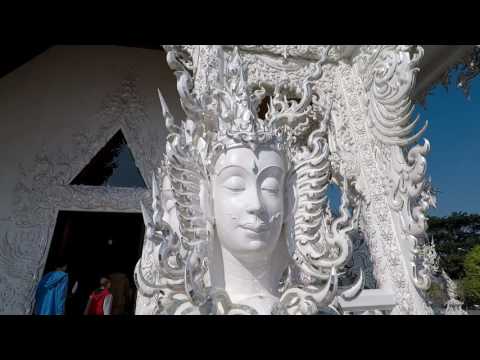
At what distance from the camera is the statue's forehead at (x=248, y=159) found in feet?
3.02

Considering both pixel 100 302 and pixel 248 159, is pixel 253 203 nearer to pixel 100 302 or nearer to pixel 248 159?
pixel 248 159

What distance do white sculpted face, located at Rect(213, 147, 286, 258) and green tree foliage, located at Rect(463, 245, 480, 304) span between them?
6.02m

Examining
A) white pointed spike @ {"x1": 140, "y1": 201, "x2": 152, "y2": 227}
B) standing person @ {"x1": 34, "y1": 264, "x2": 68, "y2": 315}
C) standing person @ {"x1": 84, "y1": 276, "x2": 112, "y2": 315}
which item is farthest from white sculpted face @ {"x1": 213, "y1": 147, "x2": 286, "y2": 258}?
standing person @ {"x1": 34, "y1": 264, "x2": 68, "y2": 315}

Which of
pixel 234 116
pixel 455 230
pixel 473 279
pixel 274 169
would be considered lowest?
pixel 473 279

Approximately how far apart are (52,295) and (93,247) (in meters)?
0.91

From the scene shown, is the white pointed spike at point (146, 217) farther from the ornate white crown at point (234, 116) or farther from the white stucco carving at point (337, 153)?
the ornate white crown at point (234, 116)

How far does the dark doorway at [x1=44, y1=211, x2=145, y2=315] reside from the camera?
3232 millimetres

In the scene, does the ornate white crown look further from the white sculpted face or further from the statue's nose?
the statue's nose

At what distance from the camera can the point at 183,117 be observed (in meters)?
4.05

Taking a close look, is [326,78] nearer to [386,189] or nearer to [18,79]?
[386,189]

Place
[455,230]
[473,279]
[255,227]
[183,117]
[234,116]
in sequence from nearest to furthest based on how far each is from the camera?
[255,227] → [234,116] → [183,117] → [473,279] → [455,230]

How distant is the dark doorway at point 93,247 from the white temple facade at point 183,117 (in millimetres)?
135

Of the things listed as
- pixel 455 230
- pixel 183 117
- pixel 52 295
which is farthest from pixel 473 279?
pixel 455 230

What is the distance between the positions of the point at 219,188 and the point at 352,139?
1.99m
